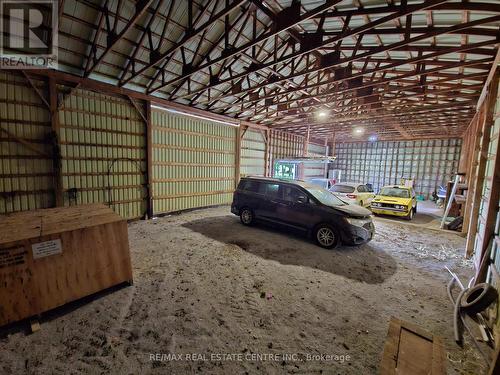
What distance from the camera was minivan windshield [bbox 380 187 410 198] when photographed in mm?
9461

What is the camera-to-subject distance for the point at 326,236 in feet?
17.8

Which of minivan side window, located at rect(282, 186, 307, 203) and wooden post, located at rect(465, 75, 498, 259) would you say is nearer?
wooden post, located at rect(465, 75, 498, 259)

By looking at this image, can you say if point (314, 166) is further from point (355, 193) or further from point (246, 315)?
point (246, 315)

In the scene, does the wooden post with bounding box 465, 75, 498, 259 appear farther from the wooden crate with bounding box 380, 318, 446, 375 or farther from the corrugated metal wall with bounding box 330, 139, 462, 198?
the corrugated metal wall with bounding box 330, 139, 462, 198

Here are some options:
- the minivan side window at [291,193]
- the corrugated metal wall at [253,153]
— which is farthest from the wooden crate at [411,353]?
the corrugated metal wall at [253,153]

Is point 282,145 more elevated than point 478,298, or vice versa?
point 282,145

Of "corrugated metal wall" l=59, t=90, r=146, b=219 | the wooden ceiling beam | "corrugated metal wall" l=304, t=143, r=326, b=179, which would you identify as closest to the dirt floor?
"corrugated metal wall" l=59, t=90, r=146, b=219

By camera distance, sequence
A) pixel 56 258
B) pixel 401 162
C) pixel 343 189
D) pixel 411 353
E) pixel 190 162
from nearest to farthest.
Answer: pixel 411 353, pixel 56 258, pixel 190 162, pixel 343 189, pixel 401 162

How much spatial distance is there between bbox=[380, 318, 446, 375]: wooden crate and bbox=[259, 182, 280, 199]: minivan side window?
436 cm

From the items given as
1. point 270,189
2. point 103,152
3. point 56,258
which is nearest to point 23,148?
point 103,152

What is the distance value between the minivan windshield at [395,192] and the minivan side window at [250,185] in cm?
663

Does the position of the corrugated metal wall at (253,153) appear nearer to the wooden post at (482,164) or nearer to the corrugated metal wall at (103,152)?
the corrugated metal wall at (103,152)

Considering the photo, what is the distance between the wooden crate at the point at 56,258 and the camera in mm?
2564

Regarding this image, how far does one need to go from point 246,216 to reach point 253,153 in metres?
6.45
